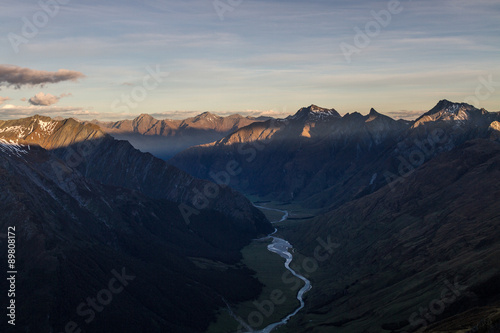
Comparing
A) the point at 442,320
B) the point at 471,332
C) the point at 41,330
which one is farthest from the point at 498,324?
the point at 41,330

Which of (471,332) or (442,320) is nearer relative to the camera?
(471,332)

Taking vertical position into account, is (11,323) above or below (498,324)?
above

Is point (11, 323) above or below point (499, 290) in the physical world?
above

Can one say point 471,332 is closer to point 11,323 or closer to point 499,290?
point 499,290

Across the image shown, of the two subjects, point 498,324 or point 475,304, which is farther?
point 475,304

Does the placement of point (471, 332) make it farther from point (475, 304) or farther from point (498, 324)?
point (475, 304)

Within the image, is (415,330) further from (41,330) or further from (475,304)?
(41,330)

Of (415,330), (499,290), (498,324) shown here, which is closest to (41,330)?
(415,330)

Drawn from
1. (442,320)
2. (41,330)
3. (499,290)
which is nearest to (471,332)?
(442,320)
